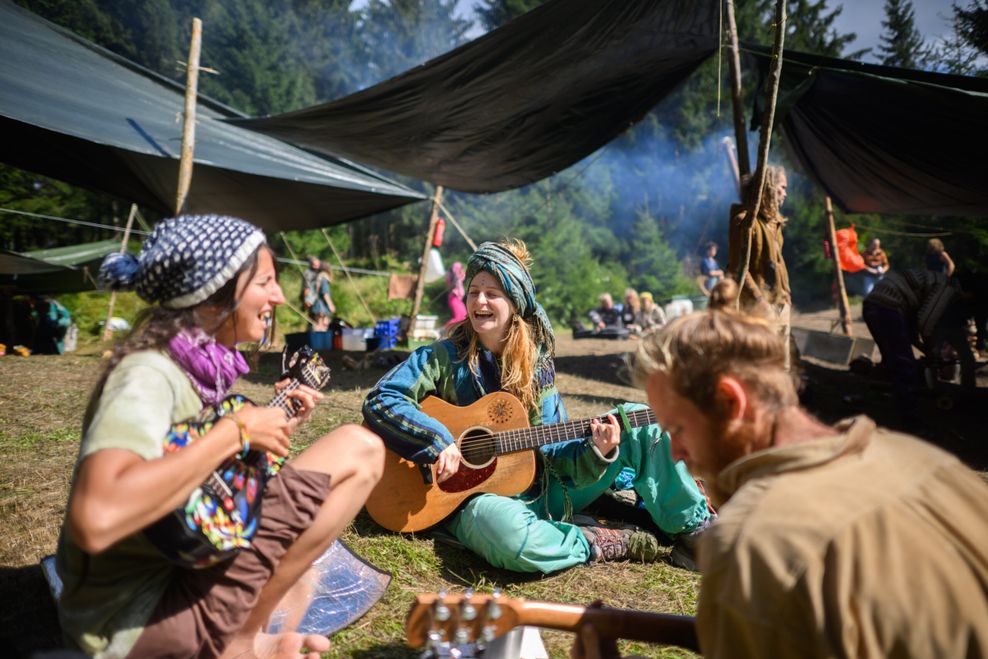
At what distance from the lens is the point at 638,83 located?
276 inches

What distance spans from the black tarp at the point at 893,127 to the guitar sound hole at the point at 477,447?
4642 mm

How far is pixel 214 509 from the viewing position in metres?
1.53

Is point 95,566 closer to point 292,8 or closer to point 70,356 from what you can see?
point 70,356

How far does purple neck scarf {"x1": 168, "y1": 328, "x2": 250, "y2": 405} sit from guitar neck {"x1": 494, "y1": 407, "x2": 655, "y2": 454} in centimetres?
158

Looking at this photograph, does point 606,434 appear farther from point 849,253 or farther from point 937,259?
point 849,253

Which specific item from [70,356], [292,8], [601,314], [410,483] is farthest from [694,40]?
[292,8]

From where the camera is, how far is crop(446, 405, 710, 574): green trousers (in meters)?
2.71

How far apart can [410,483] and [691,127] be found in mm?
30704

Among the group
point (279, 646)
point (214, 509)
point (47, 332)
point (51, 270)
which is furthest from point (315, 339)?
point (214, 509)

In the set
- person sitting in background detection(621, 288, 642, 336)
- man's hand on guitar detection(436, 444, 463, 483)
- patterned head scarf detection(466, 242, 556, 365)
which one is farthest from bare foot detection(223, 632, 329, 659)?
person sitting in background detection(621, 288, 642, 336)

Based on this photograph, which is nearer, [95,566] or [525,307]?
[95,566]

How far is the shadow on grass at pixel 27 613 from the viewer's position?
2049 mm

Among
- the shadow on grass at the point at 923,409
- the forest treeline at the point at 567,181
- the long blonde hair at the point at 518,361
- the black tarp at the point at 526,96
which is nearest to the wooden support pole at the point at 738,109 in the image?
the black tarp at the point at 526,96

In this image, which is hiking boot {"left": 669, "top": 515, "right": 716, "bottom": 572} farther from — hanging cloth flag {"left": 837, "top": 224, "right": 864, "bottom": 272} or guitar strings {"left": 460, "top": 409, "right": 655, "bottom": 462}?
hanging cloth flag {"left": 837, "top": 224, "right": 864, "bottom": 272}
